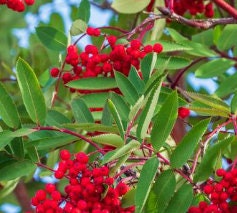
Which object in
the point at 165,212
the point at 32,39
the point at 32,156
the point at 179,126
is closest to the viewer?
the point at 165,212

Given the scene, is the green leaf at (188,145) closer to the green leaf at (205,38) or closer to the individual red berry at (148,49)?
the individual red berry at (148,49)

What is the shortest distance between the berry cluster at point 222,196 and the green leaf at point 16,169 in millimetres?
355

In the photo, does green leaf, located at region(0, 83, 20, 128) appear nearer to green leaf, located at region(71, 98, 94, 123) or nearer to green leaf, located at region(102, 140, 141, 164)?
green leaf, located at region(71, 98, 94, 123)

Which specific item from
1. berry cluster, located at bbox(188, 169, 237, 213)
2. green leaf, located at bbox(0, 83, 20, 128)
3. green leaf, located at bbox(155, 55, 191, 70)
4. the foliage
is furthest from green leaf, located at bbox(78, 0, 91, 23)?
berry cluster, located at bbox(188, 169, 237, 213)

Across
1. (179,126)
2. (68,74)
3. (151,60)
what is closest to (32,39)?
(179,126)

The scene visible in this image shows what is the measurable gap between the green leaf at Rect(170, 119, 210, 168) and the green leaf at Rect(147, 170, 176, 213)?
3 cm

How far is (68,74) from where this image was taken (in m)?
2.00

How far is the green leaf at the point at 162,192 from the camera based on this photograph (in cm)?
147

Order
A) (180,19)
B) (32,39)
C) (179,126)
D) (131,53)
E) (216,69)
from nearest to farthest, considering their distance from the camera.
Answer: (131,53), (180,19), (216,69), (179,126), (32,39)

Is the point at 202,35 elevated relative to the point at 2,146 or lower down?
lower down

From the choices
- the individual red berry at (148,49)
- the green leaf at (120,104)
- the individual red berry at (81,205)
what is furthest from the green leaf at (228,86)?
the individual red berry at (81,205)

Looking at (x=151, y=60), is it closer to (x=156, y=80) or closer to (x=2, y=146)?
(x=156, y=80)

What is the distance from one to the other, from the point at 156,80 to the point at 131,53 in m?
0.31

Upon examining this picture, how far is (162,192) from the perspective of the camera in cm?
147
